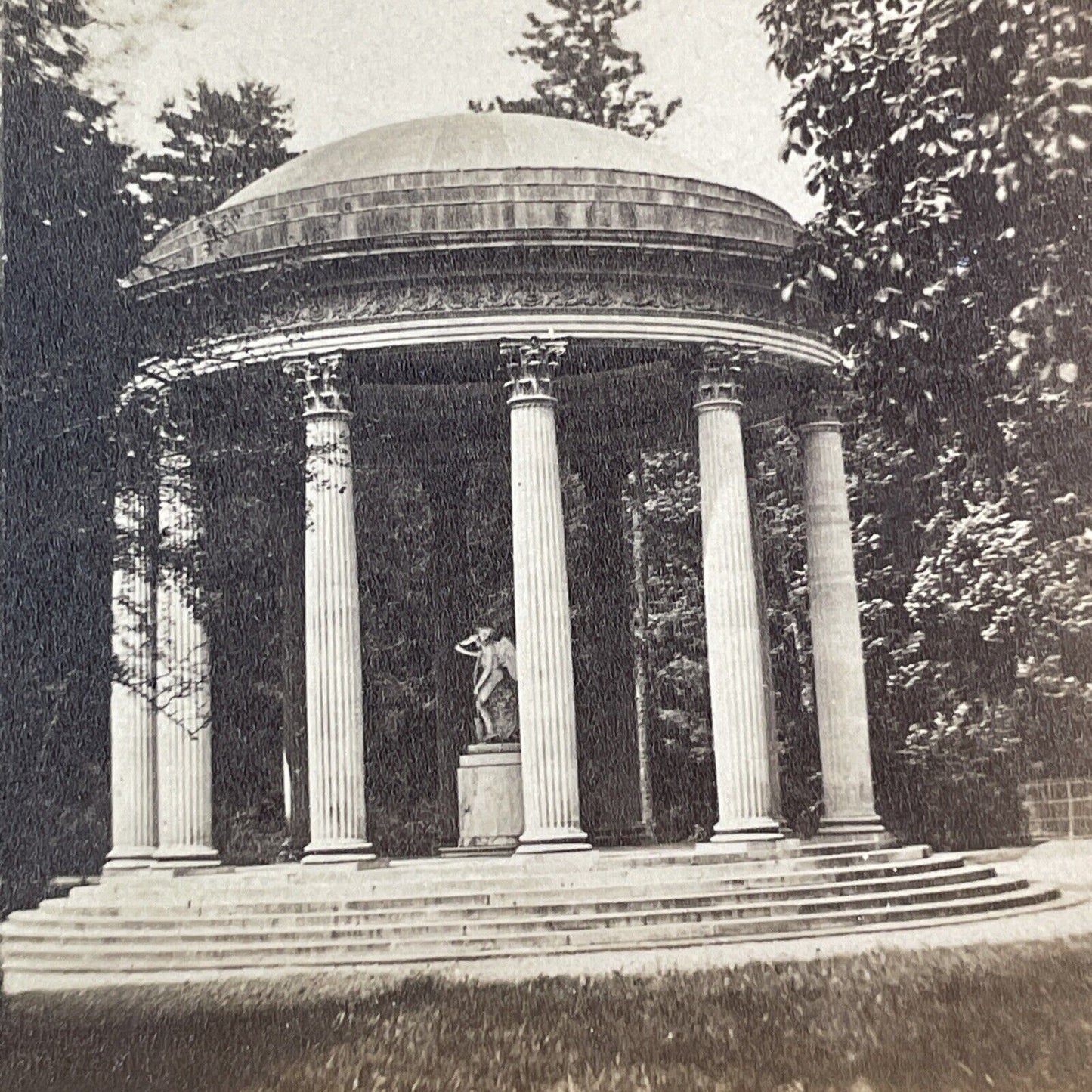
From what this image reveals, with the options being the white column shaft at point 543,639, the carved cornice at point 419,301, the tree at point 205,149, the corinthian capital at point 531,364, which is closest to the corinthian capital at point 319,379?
the carved cornice at point 419,301

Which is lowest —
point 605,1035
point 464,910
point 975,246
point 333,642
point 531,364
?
point 605,1035

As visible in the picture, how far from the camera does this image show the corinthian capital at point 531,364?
34.2 metres

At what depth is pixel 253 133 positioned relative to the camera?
31906 mm

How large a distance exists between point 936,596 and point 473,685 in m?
11.0

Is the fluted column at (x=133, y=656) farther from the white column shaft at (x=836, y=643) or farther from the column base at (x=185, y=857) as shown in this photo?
the white column shaft at (x=836, y=643)

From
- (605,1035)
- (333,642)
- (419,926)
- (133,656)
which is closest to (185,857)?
(333,642)

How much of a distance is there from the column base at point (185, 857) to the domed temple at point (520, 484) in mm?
47

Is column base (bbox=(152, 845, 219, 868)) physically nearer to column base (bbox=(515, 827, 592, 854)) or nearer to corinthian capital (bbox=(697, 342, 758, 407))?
column base (bbox=(515, 827, 592, 854))

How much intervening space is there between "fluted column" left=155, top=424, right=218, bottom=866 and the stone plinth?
6465mm

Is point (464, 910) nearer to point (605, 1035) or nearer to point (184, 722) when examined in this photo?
point (184, 722)

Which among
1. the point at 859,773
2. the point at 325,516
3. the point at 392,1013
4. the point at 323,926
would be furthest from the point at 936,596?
the point at 392,1013

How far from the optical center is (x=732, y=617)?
34906 mm

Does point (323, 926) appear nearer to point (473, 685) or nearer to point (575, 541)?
point (473, 685)

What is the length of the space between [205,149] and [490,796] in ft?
51.0
